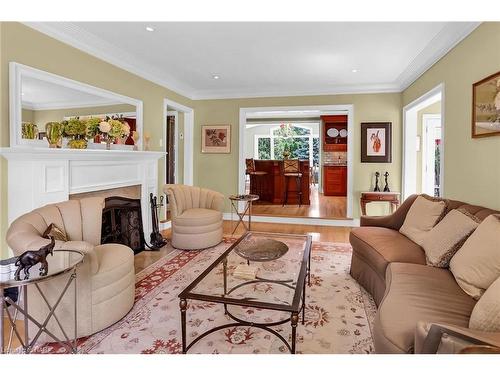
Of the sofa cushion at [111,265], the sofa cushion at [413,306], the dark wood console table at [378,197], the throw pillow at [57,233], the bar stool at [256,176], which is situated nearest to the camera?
Result: the sofa cushion at [413,306]

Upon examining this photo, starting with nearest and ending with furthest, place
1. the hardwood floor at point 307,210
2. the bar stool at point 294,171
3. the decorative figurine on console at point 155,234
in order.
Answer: the decorative figurine on console at point 155,234 → the hardwood floor at point 307,210 → the bar stool at point 294,171

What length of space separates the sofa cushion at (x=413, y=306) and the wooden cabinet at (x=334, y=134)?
7.90 m

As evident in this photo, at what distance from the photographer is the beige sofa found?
4.02 feet

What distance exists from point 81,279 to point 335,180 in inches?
341

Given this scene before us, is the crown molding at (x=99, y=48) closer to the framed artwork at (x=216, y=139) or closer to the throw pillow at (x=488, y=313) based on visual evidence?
the framed artwork at (x=216, y=139)

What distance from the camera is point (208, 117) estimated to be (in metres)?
6.08

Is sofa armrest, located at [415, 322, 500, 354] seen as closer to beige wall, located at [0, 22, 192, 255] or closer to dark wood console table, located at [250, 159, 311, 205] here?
beige wall, located at [0, 22, 192, 255]

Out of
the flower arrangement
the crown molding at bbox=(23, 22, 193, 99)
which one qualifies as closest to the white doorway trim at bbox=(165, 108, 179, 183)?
the crown molding at bbox=(23, 22, 193, 99)

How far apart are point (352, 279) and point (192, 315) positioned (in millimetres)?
1672

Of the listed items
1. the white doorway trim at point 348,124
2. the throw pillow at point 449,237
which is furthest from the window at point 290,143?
the throw pillow at point 449,237

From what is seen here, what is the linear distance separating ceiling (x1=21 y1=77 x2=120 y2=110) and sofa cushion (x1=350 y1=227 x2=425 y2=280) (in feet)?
11.2

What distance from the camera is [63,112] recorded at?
3.19 m

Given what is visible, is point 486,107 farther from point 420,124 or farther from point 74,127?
point 74,127

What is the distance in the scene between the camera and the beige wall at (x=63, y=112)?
2.87 meters
